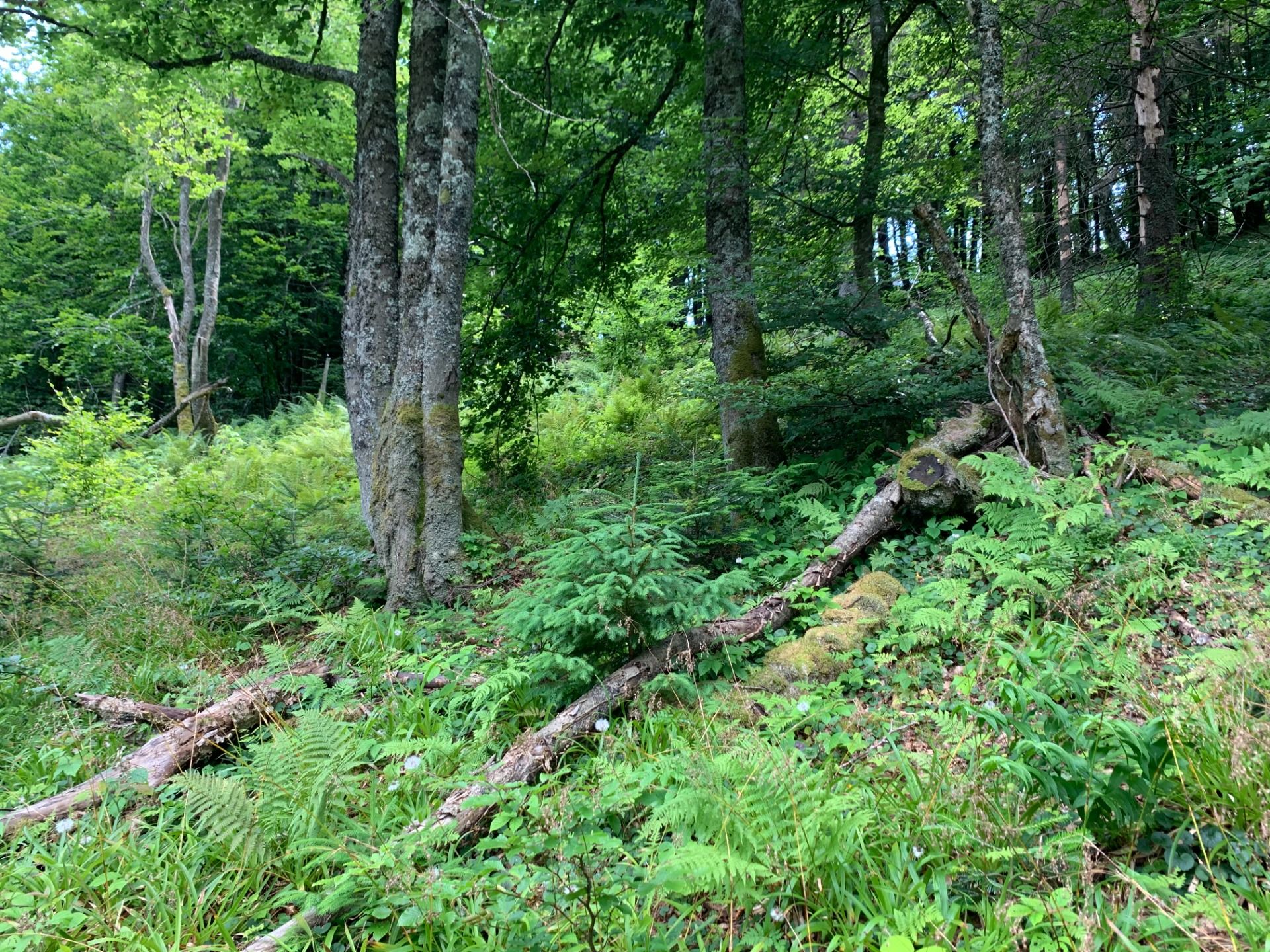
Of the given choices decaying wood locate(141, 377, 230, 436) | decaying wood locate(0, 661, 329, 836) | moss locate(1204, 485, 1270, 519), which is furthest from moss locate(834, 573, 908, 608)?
decaying wood locate(141, 377, 230, 436)

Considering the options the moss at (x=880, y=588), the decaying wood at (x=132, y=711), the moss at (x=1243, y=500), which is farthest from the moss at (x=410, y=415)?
the moss at (x=1243, y=500)

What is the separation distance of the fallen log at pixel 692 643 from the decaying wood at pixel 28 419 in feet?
32.4

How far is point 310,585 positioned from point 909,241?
763cm

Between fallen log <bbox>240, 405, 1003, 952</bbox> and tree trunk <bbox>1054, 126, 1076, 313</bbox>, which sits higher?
tree trunk <bbox>1054, 126, 1076, 313</bbox>

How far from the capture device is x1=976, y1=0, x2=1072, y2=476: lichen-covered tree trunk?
15.6 ft

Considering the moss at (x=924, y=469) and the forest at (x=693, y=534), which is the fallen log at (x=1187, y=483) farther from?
the moss at (x=924, y=469)

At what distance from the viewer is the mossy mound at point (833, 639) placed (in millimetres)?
3457

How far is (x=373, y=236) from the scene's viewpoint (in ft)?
19.5

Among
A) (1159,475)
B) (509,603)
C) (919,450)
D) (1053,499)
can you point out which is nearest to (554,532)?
(509,603)

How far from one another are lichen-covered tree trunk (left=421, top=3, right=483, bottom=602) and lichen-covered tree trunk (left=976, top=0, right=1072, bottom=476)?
13.2 ft

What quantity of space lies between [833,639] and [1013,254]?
10.8 ft

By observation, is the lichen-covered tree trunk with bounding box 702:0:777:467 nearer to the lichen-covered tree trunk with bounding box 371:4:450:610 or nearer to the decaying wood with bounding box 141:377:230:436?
the lichen-covered tree trunk with bounding box 371:4:450:610

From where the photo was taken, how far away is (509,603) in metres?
3.91

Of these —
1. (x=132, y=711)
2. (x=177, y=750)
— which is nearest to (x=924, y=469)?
(x=177, y=750)
